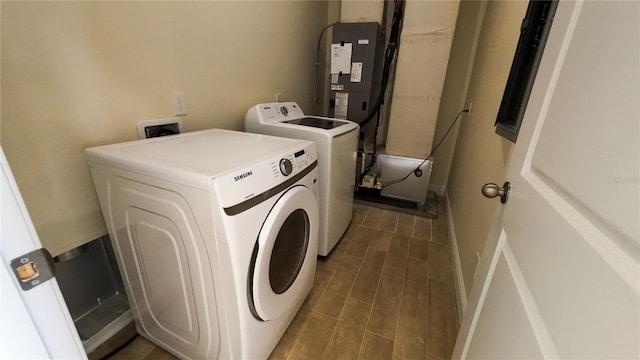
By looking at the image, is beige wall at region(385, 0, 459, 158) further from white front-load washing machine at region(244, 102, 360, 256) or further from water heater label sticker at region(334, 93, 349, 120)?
white front-load washing machine at region(244, 102, 360, 256)

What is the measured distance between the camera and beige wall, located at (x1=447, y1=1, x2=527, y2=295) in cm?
125

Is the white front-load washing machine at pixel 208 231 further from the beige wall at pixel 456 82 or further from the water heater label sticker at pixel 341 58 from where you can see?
the beige wall at pixel 456 82

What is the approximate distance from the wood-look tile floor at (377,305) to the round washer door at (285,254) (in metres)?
0.21

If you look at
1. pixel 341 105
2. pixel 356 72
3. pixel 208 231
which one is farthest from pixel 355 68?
pixel 208 231

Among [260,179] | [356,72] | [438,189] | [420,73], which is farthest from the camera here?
[438,189]

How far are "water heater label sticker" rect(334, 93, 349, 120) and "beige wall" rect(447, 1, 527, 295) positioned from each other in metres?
1.13

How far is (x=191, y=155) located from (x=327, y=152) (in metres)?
0.78

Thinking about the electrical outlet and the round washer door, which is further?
the electrical outlet

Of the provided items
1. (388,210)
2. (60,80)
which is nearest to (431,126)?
(388,210)

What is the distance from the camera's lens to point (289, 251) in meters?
1.21

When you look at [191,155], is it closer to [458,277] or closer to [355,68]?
[458,277]

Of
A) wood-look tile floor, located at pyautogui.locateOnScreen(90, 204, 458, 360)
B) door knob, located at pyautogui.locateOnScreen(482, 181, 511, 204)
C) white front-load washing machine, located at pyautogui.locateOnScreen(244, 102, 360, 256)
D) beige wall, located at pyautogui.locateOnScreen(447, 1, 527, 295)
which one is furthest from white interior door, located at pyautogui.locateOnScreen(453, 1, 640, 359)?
white front-load washing machine, located at pyautogui.locateOnScreen(244, 102, 360, 256)

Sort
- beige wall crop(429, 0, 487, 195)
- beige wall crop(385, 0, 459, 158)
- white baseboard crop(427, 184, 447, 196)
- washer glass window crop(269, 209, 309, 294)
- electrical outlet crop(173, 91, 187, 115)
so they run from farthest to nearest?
white baseboard crop(427, 184, 447, 196)
beige wall crop(429, 0, 487, 195)
beige wall crop(385, 0, 459, 158)
electrical outlet crop(173, 91, 187, 115)
washer glass window crop(269, 209, 309, 294)

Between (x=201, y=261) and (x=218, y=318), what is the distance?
0.25m
